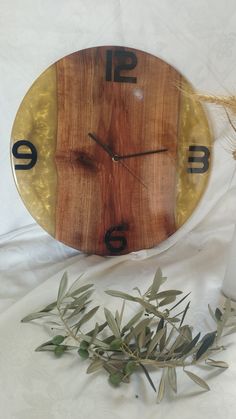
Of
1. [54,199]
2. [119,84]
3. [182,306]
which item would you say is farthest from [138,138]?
[182,306]

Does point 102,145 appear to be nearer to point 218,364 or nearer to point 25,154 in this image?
point 25,154

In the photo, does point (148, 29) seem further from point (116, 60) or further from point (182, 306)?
point (182, 306)

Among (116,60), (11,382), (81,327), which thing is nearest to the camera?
(11,382)

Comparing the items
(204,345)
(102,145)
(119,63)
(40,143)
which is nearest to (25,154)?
(40,143)

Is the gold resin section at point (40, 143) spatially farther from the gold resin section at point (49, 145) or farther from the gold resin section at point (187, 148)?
the gold resin section at point (187, 148)

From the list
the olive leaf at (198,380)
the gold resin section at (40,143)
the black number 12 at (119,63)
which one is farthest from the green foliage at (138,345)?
the black number 12 at (119,63)

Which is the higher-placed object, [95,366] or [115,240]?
[115,240]

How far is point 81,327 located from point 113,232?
0.89ft

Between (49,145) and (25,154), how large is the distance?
0.17 ft

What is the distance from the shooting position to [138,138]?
0.98 metres

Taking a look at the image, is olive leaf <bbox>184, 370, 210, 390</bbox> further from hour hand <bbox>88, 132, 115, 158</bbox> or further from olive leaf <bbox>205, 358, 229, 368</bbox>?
hour hand <bbox>88, 132, 115, 158</bbox>

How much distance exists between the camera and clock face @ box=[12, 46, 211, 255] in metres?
0.93

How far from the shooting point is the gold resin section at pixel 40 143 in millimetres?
924

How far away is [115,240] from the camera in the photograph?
1.02 meters
